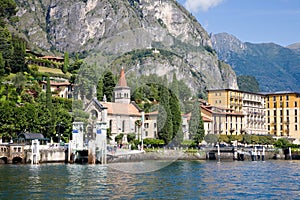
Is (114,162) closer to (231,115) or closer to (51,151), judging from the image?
(51,151)

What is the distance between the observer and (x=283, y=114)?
6265 inches

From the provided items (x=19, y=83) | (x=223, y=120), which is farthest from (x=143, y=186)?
(x=223, y=120)

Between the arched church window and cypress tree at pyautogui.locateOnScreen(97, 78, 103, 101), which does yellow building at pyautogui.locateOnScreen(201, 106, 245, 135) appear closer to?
cypress tree at pyautogui.locateOnScreen(97, 78, 103, 101)

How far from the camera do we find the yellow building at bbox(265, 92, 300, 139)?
156875 millimetres

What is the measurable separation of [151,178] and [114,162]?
26997 millimetres

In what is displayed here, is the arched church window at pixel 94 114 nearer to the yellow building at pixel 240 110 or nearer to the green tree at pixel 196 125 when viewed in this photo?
the green tree at pixel 196 125

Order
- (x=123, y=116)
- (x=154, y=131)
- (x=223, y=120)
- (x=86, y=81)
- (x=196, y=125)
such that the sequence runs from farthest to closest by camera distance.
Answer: (x=223, y=120) < (x=123, y=116) < (x=154, y=131) < (x=196, y=125) < (x=86, y=81)

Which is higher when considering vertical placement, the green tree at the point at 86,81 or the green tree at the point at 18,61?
the green tree at the point at 18,61

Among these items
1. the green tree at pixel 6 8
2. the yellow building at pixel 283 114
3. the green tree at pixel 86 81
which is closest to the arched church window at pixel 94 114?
the green tree at pixel 86 81

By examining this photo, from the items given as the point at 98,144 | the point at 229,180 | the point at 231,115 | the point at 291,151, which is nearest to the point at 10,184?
the point at 229,180

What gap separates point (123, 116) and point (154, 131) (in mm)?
13380

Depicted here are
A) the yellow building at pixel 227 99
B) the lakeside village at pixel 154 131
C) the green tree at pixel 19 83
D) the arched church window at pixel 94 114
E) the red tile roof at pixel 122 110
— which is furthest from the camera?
the yellow building at pixel 227 99

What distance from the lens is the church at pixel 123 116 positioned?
347ft

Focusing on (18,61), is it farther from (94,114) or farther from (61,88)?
(94,114)
